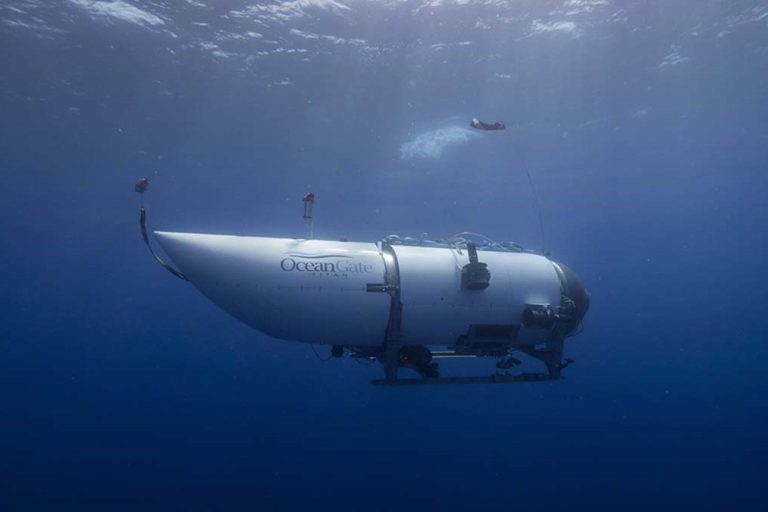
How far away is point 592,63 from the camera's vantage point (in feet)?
56.0

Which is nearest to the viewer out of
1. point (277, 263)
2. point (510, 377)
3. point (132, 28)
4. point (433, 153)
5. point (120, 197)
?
point (277, 263)

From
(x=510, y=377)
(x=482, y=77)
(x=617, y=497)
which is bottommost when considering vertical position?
(x=617, y=497)

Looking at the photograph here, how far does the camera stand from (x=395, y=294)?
6.06 meters

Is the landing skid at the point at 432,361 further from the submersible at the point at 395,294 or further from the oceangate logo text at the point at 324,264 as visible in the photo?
the oceangate logo text at the point at 324,264

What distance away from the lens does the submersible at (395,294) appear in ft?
18.9

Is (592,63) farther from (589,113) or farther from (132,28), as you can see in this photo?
(132,28)

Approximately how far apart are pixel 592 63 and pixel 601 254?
3486 centimetres

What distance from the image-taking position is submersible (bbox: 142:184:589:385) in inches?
226

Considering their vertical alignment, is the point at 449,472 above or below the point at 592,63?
below

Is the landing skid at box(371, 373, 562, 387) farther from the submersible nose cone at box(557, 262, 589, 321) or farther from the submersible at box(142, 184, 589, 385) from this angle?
the submersible nose cone at box(557, 262, 589, 321)

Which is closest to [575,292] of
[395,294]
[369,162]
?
[395,294]

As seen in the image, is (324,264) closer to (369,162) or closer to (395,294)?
(395,294)

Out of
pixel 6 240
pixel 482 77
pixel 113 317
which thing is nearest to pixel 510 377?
pixel 482 77

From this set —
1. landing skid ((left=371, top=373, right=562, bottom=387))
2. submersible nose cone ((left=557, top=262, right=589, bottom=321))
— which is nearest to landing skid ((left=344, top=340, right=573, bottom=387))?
landing skid ((left=371, top=373, right=562, bottom=387))
